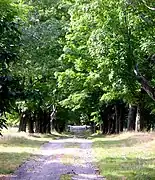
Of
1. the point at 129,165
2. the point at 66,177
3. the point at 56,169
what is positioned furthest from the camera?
the point at 129,165

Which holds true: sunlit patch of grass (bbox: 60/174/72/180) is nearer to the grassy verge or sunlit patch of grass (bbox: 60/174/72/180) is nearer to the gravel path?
the gravel path

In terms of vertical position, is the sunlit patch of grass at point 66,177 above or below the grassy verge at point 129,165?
below

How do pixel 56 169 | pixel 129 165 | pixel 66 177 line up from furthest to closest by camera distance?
pixel 129 165
pixel 56 169
pixel 66 177

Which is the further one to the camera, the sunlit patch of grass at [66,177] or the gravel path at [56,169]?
the gravel path at [56,169]

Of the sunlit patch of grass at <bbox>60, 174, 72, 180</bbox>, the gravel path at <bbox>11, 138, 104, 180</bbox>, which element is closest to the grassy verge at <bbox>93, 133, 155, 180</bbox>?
the gravel path at <bbox>11, 138, 104, 180</bbox>

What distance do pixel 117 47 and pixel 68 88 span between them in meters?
20.3

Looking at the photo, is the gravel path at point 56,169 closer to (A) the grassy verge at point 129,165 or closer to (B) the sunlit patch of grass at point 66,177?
(B) the sunlit patch of grass at point 66,177

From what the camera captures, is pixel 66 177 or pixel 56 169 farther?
pixel 56 169

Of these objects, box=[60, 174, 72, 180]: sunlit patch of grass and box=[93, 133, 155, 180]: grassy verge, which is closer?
box=[60, 174, 72, 180]: sunlit patch of grass

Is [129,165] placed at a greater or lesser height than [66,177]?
greater

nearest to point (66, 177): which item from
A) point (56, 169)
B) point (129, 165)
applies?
point (56, 169)

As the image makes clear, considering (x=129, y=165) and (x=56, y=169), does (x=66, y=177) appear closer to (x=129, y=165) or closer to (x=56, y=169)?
(x=56, y=169)

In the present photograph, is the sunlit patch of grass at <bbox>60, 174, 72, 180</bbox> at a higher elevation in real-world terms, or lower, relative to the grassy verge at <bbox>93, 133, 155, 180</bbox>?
lower

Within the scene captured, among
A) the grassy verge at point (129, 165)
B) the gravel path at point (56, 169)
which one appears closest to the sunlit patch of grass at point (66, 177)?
the gravel path at point (56, 169)
